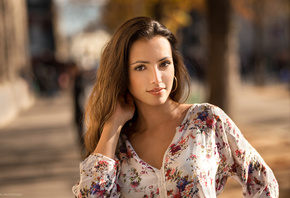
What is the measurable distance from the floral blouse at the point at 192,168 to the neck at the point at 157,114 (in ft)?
0.40

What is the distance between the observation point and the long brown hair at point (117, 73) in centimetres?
233

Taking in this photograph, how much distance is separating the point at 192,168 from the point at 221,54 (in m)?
7.44

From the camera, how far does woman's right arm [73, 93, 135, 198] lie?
219 cm

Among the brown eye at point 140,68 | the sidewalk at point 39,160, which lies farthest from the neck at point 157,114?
the sidewalk at point 39,160

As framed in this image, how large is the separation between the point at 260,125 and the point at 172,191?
10191 mm

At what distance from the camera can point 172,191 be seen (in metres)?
2.18

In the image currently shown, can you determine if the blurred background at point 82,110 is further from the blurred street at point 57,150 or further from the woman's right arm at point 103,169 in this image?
the woman's right arm at point 103,169

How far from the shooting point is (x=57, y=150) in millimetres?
10102

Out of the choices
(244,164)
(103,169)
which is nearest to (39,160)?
(103,169)

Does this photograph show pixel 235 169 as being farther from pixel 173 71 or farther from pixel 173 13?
pixel 173 13

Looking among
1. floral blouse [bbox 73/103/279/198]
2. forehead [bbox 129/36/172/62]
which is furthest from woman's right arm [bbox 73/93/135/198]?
forehead [bbox 129/36/172/62]

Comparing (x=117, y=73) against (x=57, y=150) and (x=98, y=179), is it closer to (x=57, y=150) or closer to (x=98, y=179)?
(x=98, y=179)

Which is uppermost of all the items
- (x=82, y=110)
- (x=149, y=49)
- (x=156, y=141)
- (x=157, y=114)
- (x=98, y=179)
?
(x=149, y=49)

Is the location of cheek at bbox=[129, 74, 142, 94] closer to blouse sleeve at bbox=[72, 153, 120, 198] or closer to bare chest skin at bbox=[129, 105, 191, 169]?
bare chest skin at bbox=[129, 105, 191, 169]
